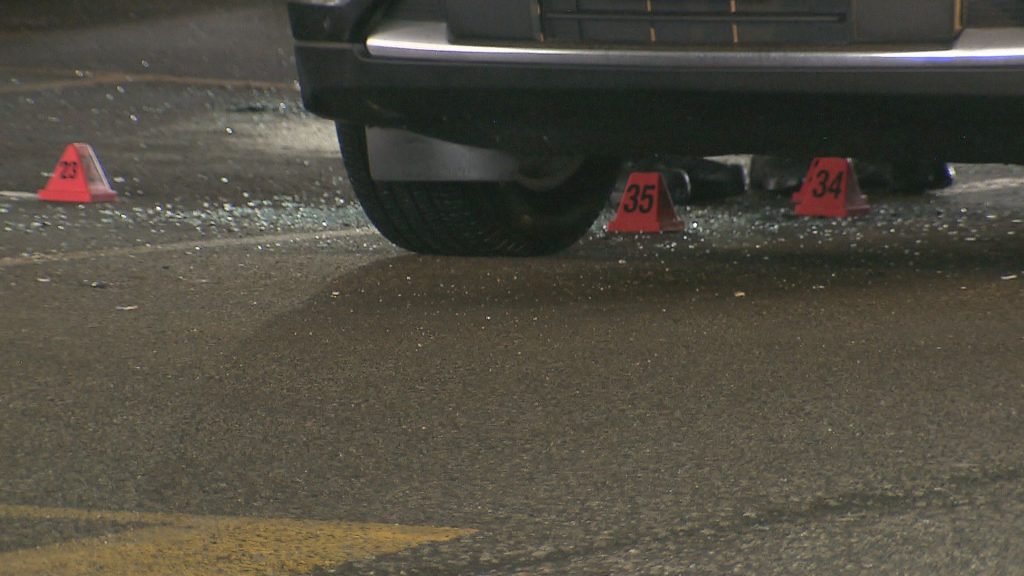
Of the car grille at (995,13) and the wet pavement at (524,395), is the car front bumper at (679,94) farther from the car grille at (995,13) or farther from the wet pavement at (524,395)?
the wet pavement at (524,395)

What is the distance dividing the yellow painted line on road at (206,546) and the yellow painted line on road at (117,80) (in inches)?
308

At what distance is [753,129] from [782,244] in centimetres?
130

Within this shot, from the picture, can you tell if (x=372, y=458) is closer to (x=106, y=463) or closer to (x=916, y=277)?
(x=106, y=463)

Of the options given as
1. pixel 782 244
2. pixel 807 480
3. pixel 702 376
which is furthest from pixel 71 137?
pixel 807 480

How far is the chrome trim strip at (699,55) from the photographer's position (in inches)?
134

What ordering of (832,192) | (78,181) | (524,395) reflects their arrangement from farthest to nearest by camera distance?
(78,181) < (832,192) < (524,395)

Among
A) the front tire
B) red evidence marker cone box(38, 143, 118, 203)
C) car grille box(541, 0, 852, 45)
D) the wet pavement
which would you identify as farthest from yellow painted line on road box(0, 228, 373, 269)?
car grille box(541, 0, 852, 45)

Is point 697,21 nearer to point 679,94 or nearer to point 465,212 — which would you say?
point 679,94

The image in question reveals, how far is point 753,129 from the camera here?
3.75 metres

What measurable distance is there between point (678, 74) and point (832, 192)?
217 centimetres

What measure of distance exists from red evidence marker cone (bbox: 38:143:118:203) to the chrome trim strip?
2410mm

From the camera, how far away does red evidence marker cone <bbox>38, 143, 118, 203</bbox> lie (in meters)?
5.91

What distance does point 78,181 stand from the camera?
5.95 metres

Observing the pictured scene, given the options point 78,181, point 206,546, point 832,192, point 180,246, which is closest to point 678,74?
point 206,546
